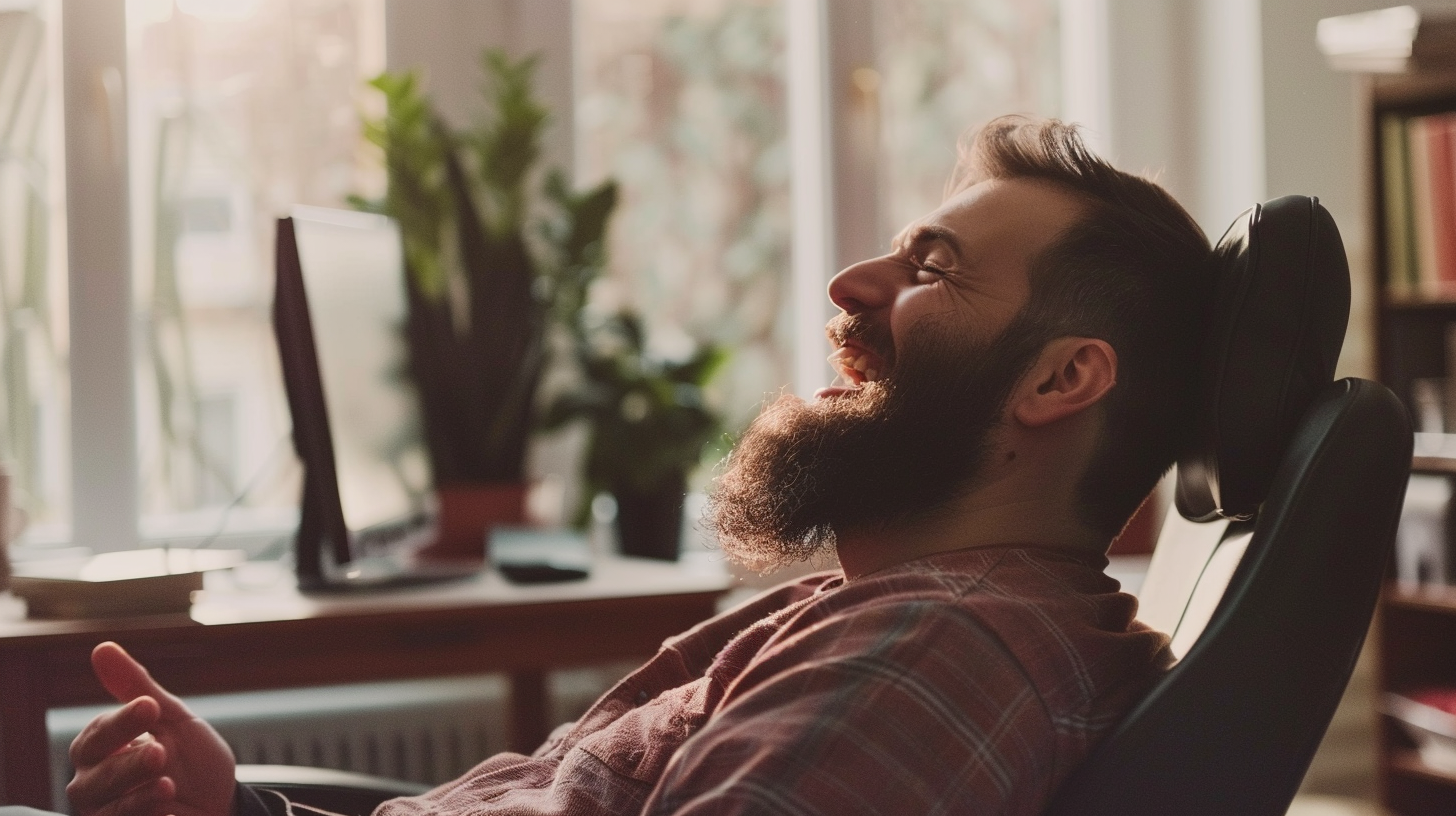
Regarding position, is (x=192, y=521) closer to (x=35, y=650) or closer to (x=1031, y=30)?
(x=35, y=650)

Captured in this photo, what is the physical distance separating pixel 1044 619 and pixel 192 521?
214cm

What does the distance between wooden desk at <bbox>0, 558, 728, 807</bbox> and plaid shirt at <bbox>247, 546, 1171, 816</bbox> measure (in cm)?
80

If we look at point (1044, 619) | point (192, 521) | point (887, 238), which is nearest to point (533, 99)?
point (887, 238)

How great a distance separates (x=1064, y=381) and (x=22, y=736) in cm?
135

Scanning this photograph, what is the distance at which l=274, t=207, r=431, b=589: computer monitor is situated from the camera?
167cm

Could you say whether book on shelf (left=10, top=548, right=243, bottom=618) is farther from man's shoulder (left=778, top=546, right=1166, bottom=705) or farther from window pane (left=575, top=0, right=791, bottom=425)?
window pane (left=575, top=0, right=791, bottom=425)

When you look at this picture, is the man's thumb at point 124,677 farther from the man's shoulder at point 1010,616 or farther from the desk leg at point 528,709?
the desk leg at point 528,709

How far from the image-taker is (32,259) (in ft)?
7.97

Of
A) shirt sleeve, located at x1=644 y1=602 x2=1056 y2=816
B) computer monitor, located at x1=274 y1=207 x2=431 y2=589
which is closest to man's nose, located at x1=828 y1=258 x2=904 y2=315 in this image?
shirt sleeve, located at x1=644 y1=602 x2=1056 y2=816

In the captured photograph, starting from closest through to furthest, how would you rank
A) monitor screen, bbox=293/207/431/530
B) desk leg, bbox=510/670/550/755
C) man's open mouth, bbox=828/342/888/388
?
1. man's open mouth, bbox=828/342/888/388
2. monitor screen, bbox=293/207/431/530
3. desk leg, bbox=510/670/550/755

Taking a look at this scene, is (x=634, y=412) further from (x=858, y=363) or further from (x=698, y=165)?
(x=858, y=363)

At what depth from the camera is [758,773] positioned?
0.76m

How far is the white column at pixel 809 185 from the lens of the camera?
3.02 m

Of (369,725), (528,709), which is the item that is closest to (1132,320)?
(528,709)
